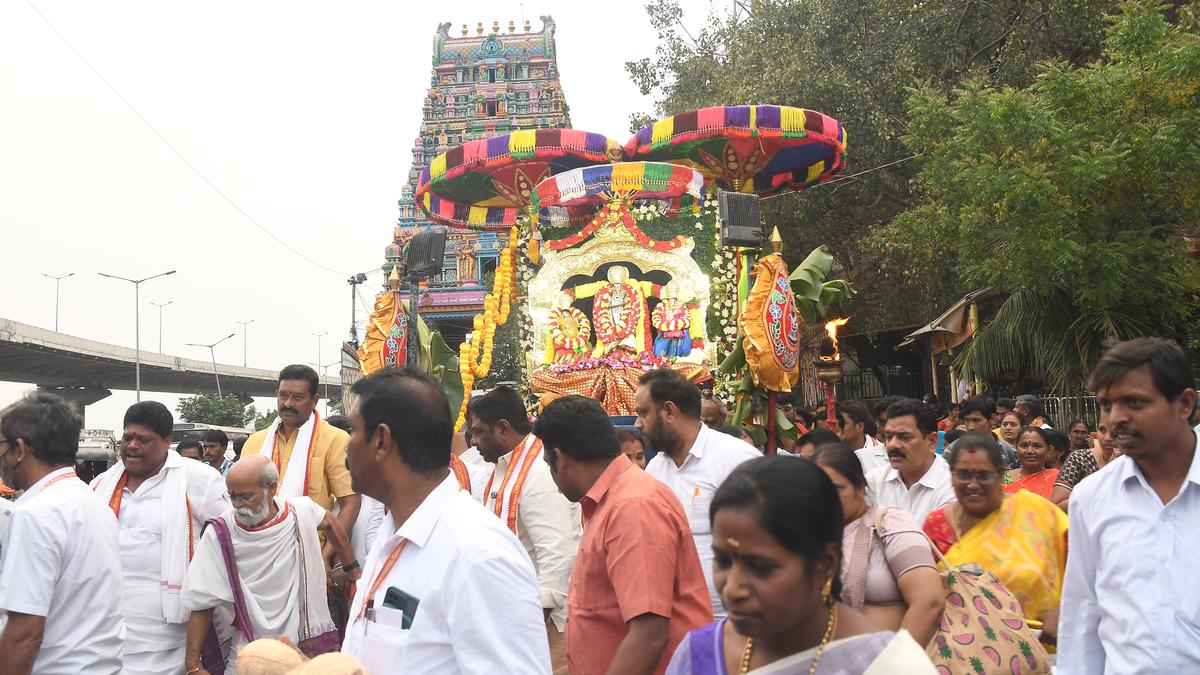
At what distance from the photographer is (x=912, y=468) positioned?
5402 mm

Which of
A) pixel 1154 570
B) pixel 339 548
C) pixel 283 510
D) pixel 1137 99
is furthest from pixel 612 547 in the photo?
pixel 1137 99

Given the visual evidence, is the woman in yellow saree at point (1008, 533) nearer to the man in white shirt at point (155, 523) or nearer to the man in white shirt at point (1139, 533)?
the man in white shirt at point (1139, 533)

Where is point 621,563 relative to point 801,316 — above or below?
below

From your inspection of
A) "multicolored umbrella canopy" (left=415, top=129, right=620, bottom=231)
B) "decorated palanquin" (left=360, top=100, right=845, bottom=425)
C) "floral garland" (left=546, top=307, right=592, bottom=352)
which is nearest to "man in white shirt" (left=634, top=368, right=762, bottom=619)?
"decorated palanquin" (left=360, top=100, right=845, bottom=425)

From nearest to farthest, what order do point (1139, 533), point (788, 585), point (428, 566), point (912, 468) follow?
point (788, 585)
point (428, 566)
point (1139, 533)
point (912, 468)

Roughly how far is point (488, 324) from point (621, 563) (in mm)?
14812

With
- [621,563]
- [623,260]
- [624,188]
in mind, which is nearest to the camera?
[621,563]

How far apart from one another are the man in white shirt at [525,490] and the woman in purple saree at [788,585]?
137 inches

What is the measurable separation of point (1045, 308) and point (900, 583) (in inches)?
529

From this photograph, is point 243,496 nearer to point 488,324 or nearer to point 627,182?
point 488,324

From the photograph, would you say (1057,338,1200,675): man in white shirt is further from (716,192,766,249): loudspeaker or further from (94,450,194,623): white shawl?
(716,192,766,249): loudspeaker

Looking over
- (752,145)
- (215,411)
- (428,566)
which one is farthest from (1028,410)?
(215,411)

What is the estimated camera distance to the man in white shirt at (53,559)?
3541 mm

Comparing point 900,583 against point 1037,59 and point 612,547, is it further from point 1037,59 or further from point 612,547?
point 1037,59
